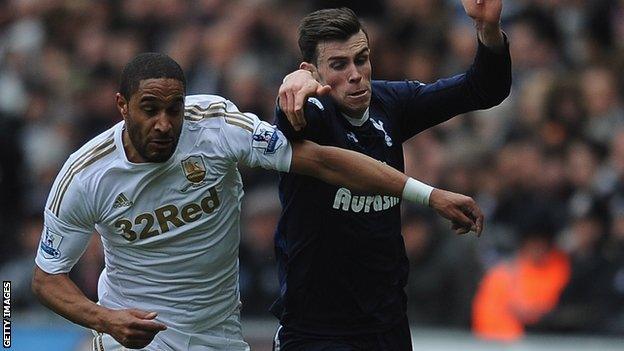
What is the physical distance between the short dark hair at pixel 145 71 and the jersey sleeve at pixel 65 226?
0.49m

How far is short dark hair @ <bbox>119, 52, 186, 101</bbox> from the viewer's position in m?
6.16

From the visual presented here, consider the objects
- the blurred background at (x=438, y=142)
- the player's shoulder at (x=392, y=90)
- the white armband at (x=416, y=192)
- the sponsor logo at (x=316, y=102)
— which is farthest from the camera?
the blurred background at (x=438, y=142)

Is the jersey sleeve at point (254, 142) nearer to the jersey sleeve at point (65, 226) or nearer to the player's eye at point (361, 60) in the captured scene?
the player's eye at point (361, 60)

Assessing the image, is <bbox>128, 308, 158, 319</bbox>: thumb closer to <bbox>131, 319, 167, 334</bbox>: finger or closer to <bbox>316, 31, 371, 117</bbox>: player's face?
<bbox>131, 319, 167, 334</bbox>: finger

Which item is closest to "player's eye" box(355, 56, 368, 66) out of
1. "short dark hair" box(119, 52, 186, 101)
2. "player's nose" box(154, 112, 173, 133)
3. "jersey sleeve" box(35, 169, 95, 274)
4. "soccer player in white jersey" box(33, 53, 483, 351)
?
"soccer player in white jersey" box(33, 53, 483, 351)

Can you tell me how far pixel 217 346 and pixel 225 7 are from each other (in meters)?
7.00

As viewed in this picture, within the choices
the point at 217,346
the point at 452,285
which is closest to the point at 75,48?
the point at 452,285

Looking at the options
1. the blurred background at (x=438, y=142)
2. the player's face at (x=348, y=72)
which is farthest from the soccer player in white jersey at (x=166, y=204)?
the blurred background at (x=438, y=142)

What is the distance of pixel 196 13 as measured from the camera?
1347cm

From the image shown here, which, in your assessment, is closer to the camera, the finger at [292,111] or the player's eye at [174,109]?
the finger at [292,111]

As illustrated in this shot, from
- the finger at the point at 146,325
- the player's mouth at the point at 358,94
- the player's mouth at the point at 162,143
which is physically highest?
the player's mouth at the point at 358,94

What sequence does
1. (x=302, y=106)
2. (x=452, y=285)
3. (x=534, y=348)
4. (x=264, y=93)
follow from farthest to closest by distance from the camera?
(x=264, y=93), (x=452, y=285), (x=534, y=348), (x=302, y=106)

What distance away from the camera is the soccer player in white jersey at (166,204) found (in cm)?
616

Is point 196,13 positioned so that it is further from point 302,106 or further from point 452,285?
point 302,106
